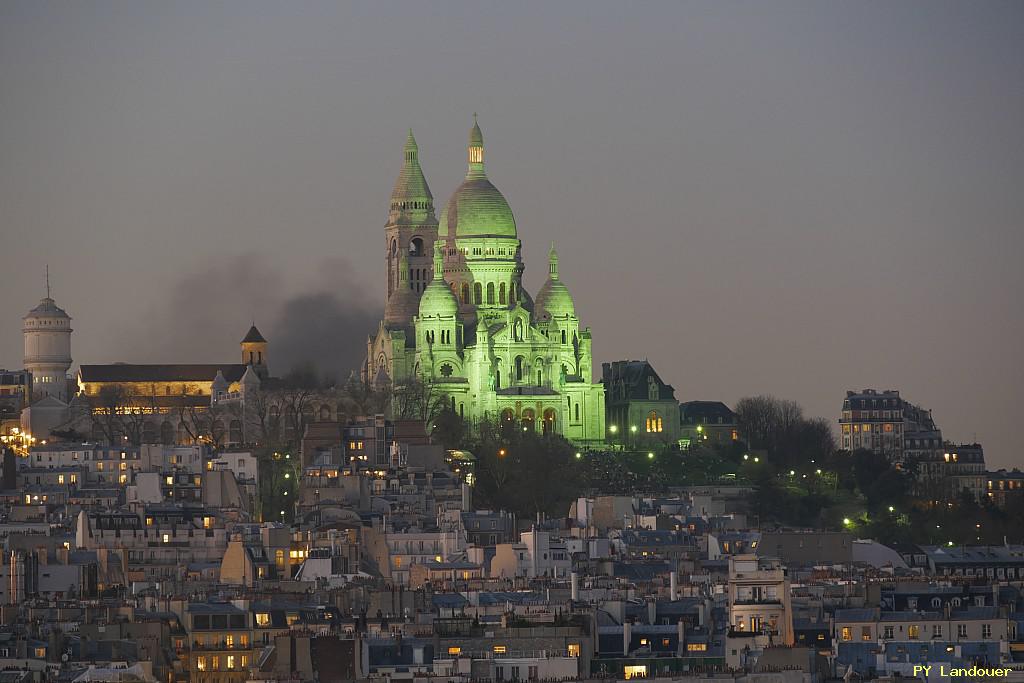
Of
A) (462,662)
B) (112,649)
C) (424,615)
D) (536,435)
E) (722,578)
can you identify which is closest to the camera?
(462,662)

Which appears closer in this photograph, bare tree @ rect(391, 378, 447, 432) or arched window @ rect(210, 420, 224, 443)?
bare tree @ rect(391, 378, 447, 432)

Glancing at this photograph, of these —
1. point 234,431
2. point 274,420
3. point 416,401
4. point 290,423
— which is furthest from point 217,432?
point 416,401

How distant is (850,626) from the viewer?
93188 mm

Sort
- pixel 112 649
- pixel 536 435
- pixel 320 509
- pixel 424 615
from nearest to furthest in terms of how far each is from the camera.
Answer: pixel 112 649 < pixel 424 615 < pixel 320 509 < pixel 536 435

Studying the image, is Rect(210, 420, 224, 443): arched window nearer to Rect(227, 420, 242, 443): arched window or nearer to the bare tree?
Rect(227, 420, 242, 443): arched window

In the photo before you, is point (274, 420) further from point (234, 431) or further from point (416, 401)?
point (416, 401)

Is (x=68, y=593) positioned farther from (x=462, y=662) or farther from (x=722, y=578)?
(x=462, y=662)

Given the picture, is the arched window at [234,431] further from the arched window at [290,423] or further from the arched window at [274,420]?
the arched window at [290,423]

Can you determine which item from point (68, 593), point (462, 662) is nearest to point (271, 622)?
point (462, 662)

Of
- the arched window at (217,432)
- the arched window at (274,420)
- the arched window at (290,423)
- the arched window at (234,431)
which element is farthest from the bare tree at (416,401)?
Result: the arched window at (217,432)

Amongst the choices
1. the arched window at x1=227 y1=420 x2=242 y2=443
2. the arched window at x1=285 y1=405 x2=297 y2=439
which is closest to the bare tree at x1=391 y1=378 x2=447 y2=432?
the arched window at x1=285 y1=405 x2=297 y2=439

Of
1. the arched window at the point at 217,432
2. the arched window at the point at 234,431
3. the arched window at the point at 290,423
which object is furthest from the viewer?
the arched window at the point at 217,432

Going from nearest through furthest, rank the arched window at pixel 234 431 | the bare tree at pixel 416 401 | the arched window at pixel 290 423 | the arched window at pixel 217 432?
the arched window at pixel 290 423 → the bare tree at pixel 416 401 → the arched window at pixel 234 431 → the arched window at pixel 217 432

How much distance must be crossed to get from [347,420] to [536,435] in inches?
370
